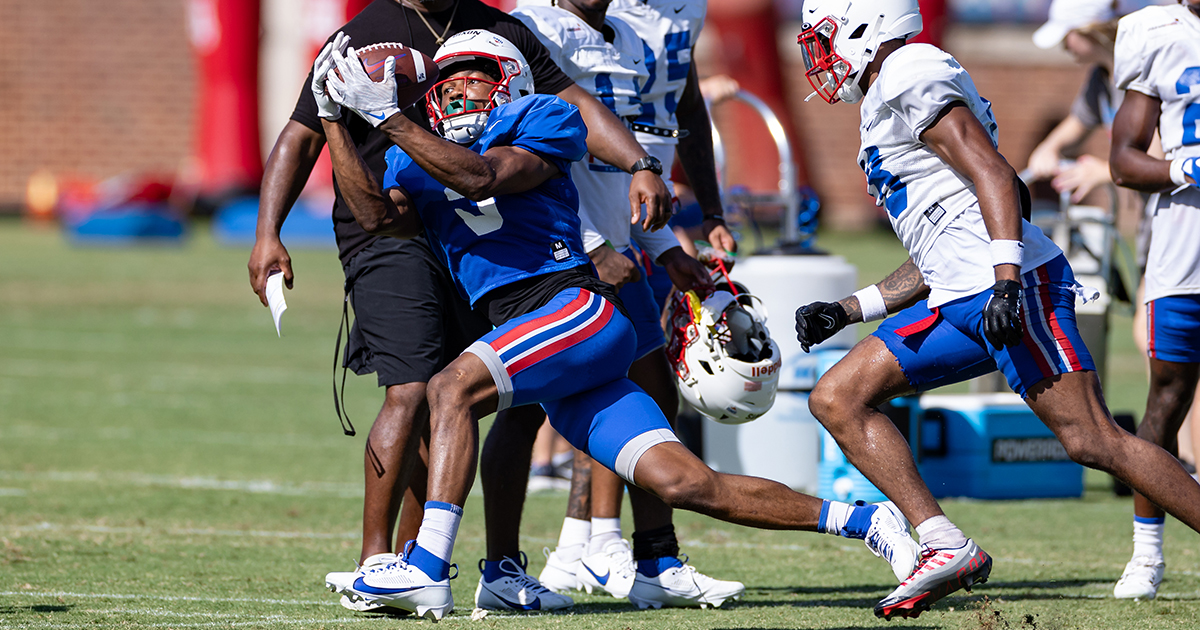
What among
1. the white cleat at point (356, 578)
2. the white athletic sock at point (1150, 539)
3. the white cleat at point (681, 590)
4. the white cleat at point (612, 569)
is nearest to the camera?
the white cleat at point (356, 578)

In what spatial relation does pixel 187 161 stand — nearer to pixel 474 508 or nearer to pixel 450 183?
pixel 474 508

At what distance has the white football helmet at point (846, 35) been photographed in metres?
4.25

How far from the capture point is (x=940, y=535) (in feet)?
13.1

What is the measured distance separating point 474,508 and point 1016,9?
27.7 m

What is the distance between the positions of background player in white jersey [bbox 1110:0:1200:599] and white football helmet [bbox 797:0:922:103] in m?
1.26

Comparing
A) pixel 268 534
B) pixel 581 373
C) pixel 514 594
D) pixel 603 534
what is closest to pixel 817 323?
pixel 581 373

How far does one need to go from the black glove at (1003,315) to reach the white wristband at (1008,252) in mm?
62

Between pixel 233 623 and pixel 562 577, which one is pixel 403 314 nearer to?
pixel 233 623

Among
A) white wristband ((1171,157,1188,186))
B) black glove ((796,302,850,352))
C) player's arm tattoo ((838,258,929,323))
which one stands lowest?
black glove ((796,302,850,352))

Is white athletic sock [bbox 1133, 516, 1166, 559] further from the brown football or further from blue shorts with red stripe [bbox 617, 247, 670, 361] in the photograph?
the brown football

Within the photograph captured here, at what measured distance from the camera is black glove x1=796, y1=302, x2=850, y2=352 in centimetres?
445

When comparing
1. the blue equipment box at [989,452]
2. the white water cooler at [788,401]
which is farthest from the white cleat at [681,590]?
the blue equipment box at [989,452]

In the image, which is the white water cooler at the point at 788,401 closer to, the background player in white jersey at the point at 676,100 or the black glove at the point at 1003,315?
the background player in white jersey at the point at 676,100

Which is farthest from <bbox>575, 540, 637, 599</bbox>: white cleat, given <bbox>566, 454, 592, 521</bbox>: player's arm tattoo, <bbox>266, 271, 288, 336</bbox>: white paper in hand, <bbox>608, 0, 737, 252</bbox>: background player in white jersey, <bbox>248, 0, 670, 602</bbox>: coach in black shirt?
<bbox>266, 271, 288, 336</bbox>: white paper in hand
